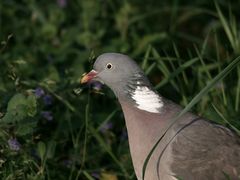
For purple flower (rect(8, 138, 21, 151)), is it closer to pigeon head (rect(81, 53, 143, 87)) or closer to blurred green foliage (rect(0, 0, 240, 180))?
blurred green foliage (rect(0, 0, 240, 180))

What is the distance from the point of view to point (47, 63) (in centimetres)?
696

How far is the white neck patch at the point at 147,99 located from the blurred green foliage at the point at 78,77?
0.78ft

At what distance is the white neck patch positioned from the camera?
4.62 metres

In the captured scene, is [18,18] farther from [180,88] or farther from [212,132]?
[212,132]

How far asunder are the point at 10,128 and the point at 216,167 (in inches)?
49.1

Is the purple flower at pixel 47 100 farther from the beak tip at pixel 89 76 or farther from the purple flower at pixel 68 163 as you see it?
the beak tip at pixel 89 76

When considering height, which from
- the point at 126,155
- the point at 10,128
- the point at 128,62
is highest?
the point at 128,62

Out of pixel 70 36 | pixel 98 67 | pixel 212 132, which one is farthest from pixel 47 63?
pixel 212 132

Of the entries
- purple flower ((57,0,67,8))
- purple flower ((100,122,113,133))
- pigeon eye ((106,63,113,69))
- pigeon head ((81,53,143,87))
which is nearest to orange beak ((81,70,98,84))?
pigeon head ((81,53,143,87))

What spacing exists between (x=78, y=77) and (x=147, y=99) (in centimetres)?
152

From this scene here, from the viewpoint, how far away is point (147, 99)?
4641 mm

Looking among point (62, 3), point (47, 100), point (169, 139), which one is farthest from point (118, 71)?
point (62, 3)

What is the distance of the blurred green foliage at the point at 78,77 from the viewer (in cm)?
496

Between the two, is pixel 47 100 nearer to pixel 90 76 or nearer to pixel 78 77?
pixel 90 76
